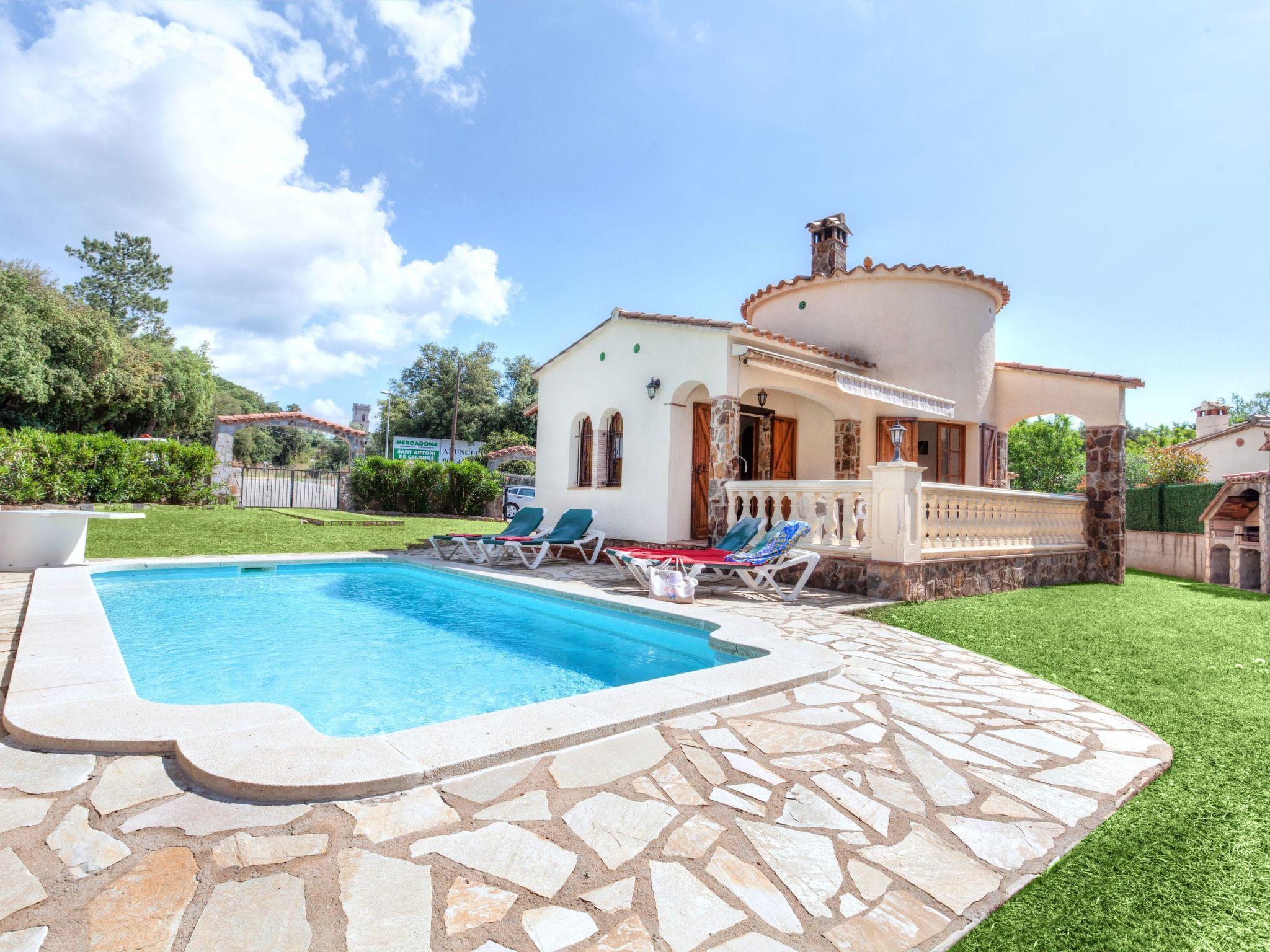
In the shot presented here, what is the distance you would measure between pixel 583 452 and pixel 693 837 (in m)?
13.0

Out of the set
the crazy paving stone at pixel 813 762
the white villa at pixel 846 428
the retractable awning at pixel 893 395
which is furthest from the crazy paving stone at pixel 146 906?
the retractable awning at pixel 893 395

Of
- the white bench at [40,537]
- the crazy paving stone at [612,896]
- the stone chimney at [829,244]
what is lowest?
the crazy paving stone at [612,896]

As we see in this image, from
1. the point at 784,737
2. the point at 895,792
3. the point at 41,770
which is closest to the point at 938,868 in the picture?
the point at 895,792

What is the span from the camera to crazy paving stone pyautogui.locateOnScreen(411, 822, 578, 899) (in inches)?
92.4

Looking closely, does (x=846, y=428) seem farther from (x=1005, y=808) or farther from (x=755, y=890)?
(x=755, y=890)

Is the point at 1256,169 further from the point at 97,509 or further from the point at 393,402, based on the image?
the point at 393,402

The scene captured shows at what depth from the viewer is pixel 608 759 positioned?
3352 mm

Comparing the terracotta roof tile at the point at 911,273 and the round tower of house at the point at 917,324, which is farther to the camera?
the round tower of house at the point at 917,324

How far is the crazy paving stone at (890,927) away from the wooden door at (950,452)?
13923 millimetres

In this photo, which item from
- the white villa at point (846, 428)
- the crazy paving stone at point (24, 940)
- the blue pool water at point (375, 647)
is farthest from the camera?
the white villa at point (846, 428)

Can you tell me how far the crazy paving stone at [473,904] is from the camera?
210 cm

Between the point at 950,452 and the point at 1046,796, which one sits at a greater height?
the point at 950,452

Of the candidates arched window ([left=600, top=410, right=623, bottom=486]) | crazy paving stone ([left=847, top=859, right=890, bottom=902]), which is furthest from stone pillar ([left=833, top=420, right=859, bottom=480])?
crazy paving stone ([left=847, top=859, right=890, bottom=902])

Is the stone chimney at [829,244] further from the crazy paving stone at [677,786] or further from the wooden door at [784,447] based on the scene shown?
the crazy paving stone at [677,786]
